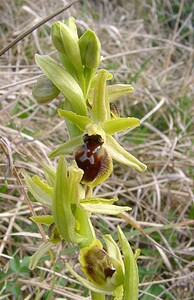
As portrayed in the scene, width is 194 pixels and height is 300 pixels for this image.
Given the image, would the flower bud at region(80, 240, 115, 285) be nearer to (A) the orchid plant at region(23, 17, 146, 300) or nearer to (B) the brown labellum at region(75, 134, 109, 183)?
(A) the orchid plant at region(23, 17, 146, 300)

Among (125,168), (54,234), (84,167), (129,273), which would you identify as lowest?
(125,168)

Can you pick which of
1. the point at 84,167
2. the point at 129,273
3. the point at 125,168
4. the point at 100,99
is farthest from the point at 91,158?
the point at 125,168

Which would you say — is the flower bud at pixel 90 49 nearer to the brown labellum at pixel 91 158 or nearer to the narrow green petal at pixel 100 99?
the narrow green petal at pixel 100 99

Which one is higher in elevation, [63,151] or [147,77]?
[63,151]

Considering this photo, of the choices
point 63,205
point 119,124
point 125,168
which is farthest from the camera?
point 125,168

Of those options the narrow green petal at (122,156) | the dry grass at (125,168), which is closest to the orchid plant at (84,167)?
the narrow green petal at (122,156)

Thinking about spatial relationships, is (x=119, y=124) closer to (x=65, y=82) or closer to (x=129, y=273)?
(x=65, y=82)

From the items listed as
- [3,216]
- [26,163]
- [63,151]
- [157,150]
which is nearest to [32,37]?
[157,150]

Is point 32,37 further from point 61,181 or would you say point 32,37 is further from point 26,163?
point 61,181
